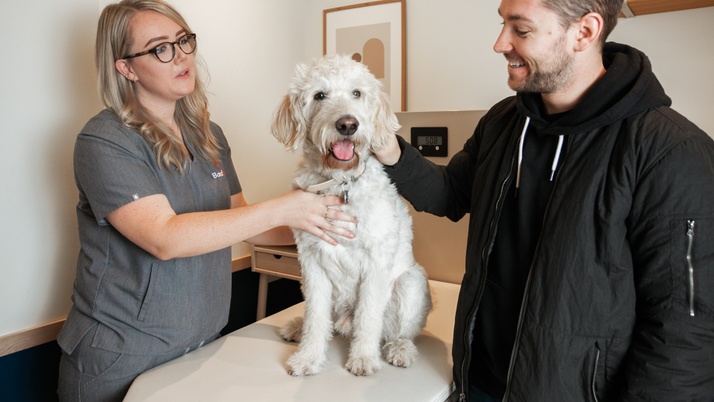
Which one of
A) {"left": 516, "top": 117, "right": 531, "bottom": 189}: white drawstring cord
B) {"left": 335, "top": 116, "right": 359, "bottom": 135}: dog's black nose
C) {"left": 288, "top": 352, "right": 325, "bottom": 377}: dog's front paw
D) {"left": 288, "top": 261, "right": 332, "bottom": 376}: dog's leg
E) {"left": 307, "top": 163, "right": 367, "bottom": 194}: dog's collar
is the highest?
{"left": 335, "top": 116, "right": 359, "bottom": 135}: dog's black nose

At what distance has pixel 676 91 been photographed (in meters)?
2.33

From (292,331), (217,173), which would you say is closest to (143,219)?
(217,173)

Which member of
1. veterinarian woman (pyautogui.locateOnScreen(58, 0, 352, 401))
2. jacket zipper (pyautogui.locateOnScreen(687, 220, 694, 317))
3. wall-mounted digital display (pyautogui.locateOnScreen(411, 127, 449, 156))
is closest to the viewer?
jacket zipper (pyautogui.locateOnScreen(687, 220, 694, 317))

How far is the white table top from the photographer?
1.32m

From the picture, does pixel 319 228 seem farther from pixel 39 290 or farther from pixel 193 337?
pixel 39 290

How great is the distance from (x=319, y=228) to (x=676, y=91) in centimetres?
190

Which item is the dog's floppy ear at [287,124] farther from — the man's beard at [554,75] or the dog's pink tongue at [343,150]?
the man's beard at [554,75]

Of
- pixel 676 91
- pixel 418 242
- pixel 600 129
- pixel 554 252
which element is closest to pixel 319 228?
pixel 554 252

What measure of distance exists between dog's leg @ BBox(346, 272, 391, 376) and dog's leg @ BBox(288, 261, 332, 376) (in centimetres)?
9

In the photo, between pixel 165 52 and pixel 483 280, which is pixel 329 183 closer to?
pixel 483 280

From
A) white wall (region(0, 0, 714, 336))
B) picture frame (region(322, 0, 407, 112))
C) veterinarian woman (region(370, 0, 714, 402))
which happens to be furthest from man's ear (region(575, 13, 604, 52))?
picture frame (region(322, 0, 407, 112))

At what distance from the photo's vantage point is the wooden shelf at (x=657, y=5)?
2.09m

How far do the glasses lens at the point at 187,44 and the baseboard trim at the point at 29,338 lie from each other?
1296 mm

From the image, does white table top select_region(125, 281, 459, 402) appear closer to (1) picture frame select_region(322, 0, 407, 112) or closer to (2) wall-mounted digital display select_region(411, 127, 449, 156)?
(2) wall-mounted digital display select_region(411, 127, 449, 156)
